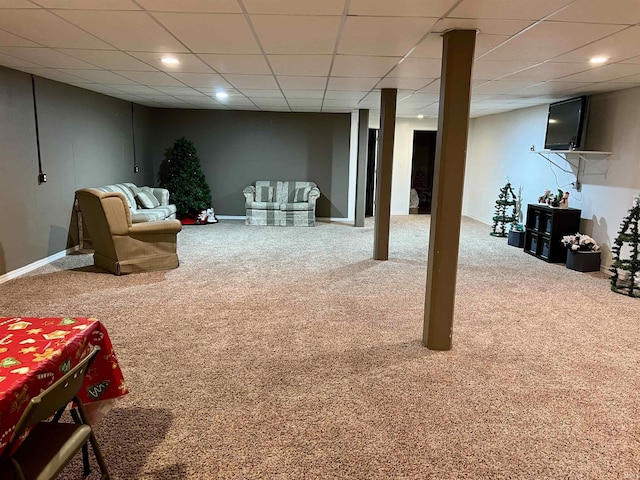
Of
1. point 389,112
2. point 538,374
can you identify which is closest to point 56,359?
point 538,374

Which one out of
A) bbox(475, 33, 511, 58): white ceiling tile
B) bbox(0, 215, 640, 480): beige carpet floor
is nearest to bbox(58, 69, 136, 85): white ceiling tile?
bbox(0, 215, 640, 480): beige carpet floor

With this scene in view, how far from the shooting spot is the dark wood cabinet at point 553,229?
6434mm

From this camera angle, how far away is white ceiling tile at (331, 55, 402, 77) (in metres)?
4.13

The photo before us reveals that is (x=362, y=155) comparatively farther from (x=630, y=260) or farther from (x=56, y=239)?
(x=56, y=239)

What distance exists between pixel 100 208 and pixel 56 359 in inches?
152

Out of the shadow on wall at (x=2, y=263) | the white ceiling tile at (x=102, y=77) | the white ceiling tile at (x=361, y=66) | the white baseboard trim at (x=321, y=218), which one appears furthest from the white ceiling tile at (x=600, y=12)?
the white baseboard trim at (x=321, y=218)

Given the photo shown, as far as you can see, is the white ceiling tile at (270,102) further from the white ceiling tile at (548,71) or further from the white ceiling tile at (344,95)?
the white ceiling tile at (548,71)

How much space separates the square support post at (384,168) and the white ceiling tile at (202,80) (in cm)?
212

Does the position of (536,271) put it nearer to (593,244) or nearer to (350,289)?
(593,244)

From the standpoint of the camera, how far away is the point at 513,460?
2252mm

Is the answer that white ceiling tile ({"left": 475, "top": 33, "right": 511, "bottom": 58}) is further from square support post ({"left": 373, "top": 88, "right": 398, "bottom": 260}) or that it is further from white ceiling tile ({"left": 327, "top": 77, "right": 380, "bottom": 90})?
square support post ({"left": 373, "top": 88, "right": 398, "bottom": 260})

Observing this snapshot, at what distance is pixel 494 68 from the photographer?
446cm

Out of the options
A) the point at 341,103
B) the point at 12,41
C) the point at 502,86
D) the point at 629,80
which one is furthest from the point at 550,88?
the point at 12,41

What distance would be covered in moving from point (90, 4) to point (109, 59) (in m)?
1.78
